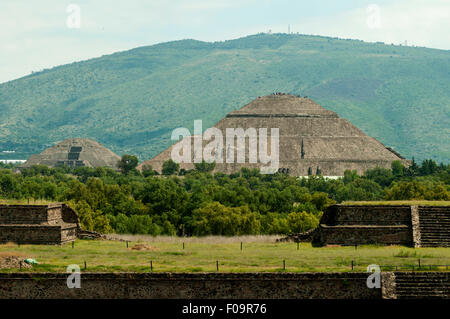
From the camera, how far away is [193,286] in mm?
43531

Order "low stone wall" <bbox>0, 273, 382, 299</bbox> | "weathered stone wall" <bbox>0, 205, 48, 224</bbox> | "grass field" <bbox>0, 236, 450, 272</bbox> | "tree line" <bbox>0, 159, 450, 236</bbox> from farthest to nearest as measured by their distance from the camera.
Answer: "tree line" <bbox>0, 159, 450, 236</bbox> < "weathered stone wall" <bbox>0, 205, 48, 224</bbox> < "grass field" <bbox>0, 236, 450, 272</bbox> < "low stone wall" <bbox>0, 273, 382, 299</bbox>

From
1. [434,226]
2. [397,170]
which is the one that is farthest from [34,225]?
[397,170]

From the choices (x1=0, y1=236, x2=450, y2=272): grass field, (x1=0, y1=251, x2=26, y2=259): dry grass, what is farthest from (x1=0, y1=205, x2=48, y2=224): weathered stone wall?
(x1=0, y1=251, x2=26, y2=259): dry grass

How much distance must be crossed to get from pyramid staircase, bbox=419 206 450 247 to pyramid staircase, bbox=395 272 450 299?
10681 millimetres

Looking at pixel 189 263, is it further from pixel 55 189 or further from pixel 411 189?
pixel 55 189

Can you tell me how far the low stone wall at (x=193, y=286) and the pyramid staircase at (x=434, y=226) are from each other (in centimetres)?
1206

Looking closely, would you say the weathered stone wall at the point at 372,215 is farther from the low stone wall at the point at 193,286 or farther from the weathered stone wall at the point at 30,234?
the weathered stone wall at the point at 30,234

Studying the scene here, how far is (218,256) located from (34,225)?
12.0 metres

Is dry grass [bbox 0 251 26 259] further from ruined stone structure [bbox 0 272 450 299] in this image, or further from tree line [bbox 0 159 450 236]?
tree line [bbox 0 159 450 236]

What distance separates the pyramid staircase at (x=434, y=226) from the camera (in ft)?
177

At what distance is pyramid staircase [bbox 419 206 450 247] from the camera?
53875 millimetres

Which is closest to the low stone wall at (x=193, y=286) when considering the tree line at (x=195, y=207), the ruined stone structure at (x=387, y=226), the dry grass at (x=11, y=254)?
the dry grass at (x=11, y=254)
